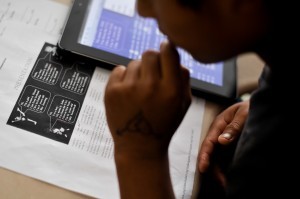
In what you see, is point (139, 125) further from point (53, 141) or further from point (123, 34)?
point (123, 34)

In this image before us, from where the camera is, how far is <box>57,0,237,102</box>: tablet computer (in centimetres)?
67

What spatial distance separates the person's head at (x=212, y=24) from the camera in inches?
13.8

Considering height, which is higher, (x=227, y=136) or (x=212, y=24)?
(x=212, y=24)

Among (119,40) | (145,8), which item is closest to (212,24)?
(145,8)

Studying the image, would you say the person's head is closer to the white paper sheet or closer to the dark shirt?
the dark shirt

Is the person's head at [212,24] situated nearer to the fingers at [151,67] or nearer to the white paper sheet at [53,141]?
the fingers at [151,67]

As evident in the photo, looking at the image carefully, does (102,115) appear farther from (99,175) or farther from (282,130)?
(282,130)

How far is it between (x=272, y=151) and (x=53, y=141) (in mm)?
322

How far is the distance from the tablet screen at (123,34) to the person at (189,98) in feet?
0.66

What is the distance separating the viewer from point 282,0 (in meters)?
0.33

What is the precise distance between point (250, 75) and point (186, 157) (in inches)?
10.7

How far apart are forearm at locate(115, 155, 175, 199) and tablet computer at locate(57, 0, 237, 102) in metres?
0.23

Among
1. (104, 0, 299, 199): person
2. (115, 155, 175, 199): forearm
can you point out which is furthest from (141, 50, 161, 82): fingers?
(115, 155, 175, 199): forearm

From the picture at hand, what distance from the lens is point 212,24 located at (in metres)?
0.38
